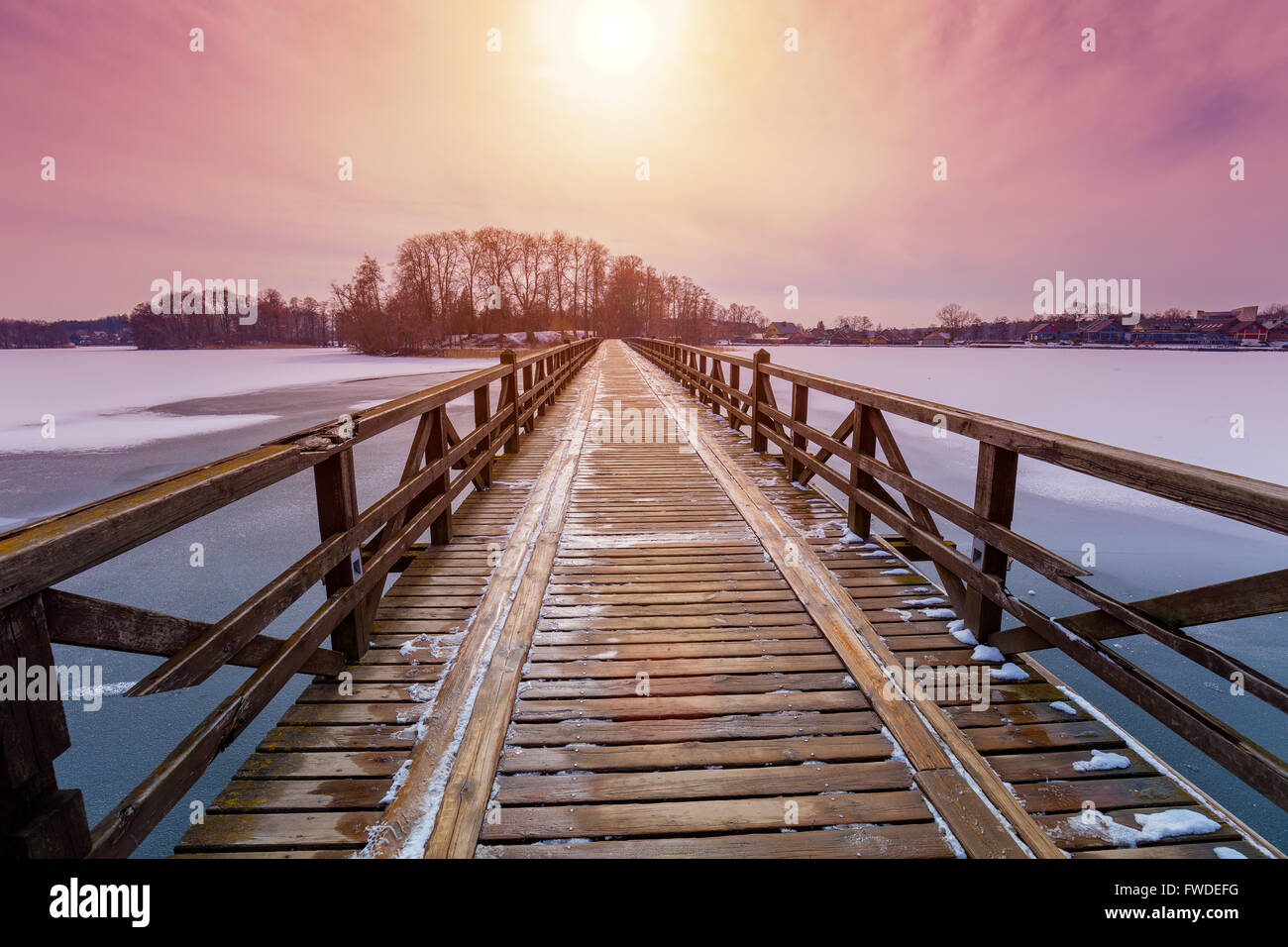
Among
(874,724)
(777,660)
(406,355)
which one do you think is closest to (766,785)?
(874,724)

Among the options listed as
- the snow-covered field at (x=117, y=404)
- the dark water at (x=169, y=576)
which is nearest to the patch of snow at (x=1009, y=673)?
the dark water at (x=169, y=576)

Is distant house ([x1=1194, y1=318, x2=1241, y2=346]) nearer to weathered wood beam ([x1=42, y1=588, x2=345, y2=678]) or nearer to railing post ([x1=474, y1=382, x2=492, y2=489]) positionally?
railing post ([x1=474, y1=382, x2=492, y2=489])

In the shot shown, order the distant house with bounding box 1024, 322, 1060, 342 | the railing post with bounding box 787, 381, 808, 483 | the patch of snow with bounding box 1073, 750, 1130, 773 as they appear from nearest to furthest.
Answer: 1. the patch of snow with bounding box 1073, 750, 1130, 773
2. the railing post with bounding box 787, 381, 808, 483
3. the distant house with bounding box 1024, 322, 1060, 342

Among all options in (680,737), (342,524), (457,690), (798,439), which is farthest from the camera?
(798,439)

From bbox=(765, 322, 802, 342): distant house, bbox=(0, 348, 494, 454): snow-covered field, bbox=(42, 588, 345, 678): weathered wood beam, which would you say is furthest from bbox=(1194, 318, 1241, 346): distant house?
bbox=(42, 588, 345, 678): weathered wood beam

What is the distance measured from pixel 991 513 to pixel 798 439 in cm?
376


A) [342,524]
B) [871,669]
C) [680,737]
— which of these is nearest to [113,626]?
[342,524]

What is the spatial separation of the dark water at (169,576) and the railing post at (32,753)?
3538mm

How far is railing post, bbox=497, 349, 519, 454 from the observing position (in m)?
7.88

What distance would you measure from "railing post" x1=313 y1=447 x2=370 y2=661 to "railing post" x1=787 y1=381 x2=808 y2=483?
181 inches

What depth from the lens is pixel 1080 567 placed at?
2955mm

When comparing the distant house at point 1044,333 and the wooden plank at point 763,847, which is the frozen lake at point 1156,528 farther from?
the distant house at point 1044,333

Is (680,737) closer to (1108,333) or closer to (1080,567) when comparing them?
(1080,567)
